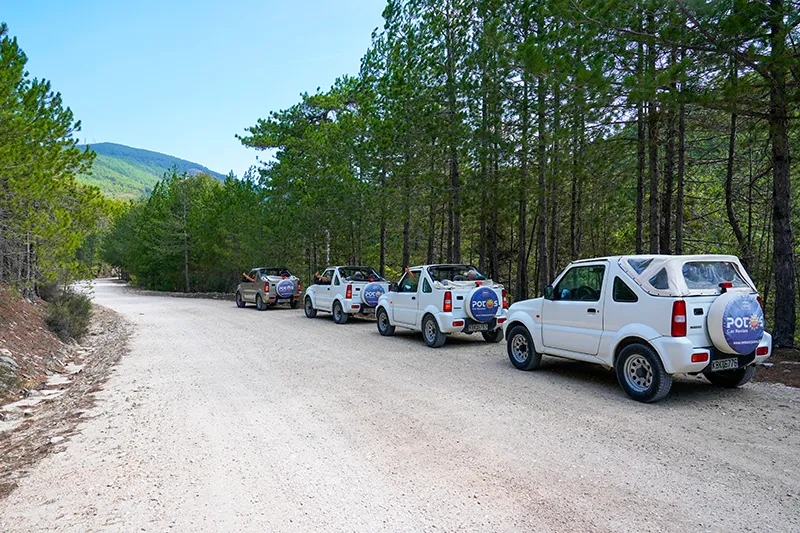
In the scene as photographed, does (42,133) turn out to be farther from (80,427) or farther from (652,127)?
(652,127)

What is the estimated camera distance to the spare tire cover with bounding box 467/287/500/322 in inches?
447

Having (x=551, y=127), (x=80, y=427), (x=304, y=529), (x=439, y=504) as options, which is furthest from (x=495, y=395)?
(x=551, y=127)

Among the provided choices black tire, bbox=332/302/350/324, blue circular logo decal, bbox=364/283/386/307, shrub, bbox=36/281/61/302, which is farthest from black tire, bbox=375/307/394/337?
shrub, bbox=36/281/61/302

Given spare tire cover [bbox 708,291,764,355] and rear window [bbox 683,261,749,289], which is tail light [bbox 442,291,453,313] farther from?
spare tire cover [bbox 708,291,764,355]

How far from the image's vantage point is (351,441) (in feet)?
17.9

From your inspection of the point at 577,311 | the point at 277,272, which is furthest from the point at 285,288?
the point at 577,311

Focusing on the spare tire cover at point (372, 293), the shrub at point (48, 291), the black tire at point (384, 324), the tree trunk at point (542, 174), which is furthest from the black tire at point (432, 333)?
the shrub at point (48, 291)

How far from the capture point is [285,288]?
77.4 feet

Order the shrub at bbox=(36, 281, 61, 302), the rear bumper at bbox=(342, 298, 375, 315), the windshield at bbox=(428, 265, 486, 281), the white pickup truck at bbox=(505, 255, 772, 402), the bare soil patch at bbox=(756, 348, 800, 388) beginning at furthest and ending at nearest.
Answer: the shrub at bbox=(36, 281, 61, 302)
the rear bumper at bbox=(342, 298, 375, 315)
the windshield at bbox=(428, 265, 486, 281)
the bare soil patch at bbox=(756, 348, 800, 388)
the white pickup truck at bbox=(505, 255, 772, 402)

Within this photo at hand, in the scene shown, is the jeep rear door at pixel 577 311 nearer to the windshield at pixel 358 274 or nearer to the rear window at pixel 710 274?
the rear window at pixel 710 274

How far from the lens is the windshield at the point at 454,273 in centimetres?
1236

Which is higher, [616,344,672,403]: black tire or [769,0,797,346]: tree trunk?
[769,0,797,346]: tree trunk

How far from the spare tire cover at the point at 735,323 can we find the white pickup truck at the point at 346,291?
35.3ft

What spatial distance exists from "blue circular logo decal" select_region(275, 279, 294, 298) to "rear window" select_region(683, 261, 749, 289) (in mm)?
19033
